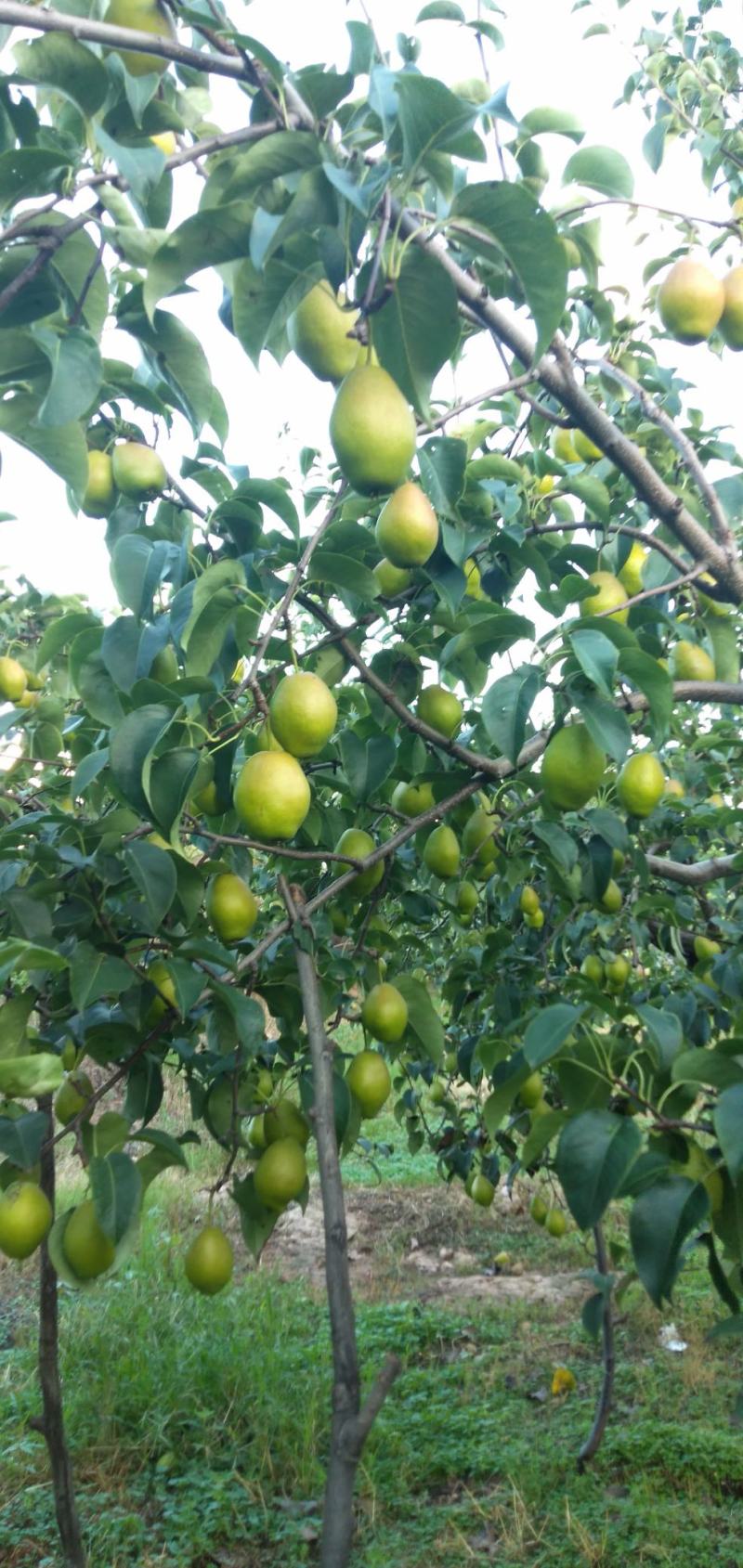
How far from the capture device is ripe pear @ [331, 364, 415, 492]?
89cm

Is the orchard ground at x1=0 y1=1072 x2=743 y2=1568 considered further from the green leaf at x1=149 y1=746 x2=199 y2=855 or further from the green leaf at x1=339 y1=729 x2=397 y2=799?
the green leaf at x1=149 y1=746 x2=199 y2=855

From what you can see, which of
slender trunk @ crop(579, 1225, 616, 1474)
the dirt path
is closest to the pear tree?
slender trunk @ crop(579, 1225, 616, 1474)

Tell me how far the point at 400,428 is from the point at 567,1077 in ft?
1.93

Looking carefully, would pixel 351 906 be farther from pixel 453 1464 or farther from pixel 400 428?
pixel 453 1464

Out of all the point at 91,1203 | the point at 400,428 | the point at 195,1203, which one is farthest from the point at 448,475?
the point at 195,1203

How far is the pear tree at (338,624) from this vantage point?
826 mm

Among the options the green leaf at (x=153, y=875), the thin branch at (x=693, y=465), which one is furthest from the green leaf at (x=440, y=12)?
the green leaf at (x=153, y=875)

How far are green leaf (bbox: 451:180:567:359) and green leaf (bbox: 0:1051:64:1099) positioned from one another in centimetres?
76

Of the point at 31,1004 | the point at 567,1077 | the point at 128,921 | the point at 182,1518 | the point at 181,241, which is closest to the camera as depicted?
the point at 181,241

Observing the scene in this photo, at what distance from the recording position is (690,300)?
4.47 feet

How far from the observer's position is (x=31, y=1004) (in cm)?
138

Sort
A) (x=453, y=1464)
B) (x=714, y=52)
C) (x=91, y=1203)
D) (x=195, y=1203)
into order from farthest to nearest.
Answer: (x=195, y=1203), (x=453, y=1464), (x=714, y=52), (x=91, y=1203)

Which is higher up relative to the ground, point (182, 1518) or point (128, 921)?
point (128, 921)

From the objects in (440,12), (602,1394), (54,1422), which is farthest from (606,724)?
(602,1394)
